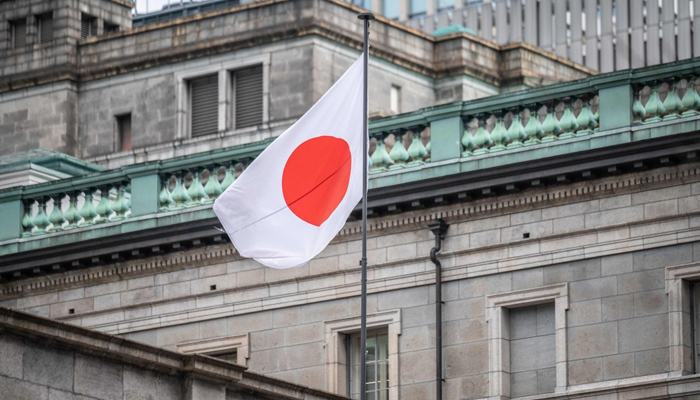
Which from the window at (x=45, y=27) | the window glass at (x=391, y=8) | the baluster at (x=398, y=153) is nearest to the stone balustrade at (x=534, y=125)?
the baluster at (x=398, y=153)

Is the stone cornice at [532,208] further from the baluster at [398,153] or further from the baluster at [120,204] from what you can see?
the baluster at [120,204]

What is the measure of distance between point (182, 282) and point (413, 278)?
518cm

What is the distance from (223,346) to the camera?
41.5m

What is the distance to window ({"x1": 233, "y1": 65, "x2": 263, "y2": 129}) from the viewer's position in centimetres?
5556

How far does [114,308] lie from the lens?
1703 inches

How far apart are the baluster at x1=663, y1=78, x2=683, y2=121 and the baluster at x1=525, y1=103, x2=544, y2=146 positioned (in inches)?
93.3

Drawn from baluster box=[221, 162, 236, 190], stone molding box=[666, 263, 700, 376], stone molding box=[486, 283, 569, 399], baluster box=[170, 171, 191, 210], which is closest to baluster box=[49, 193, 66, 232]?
baluster box=[170, 171, 191, 210]

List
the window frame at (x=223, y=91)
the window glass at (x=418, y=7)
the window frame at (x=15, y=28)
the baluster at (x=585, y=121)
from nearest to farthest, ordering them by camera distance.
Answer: the baluster at (x=585, y=121)
the window frame at (x=223, y=91)
the window frame at (x=15, y=28)
the window glass at (x=418, y=7)

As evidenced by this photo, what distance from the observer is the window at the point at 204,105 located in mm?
56088

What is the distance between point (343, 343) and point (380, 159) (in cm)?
339

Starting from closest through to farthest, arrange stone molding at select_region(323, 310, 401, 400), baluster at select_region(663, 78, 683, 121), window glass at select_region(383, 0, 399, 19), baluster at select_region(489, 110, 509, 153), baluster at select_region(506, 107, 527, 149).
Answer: baluster at select_region(663, 78, 683, 121)
baluster at select_region(506, 107, 527, 149)
baluster at select_region(489, 110, 509, 153)
stone molding at select_region(323, 310, 401, 400)
window glass at select_region(383, 0, 399, 19)

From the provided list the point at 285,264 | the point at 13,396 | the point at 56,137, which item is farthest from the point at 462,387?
the point at 56,137

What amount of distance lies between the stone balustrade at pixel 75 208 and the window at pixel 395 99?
12431mm

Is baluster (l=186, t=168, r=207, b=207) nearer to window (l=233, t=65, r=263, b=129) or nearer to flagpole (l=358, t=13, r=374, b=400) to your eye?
flagpole (l=358, t=13, r=374, b=400)
